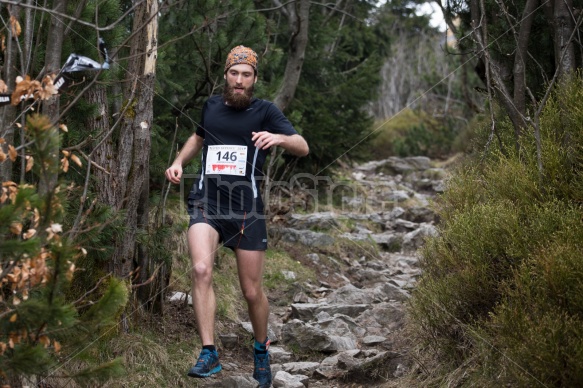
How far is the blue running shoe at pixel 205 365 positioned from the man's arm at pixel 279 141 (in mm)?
1328

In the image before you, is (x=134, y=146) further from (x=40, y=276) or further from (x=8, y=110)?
(x=40, y=276)

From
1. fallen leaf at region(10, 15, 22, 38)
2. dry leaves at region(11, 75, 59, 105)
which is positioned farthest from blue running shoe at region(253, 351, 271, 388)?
fallen leaf at region(10, 15, 22, 38)

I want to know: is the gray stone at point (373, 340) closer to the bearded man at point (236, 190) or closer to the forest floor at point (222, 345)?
the forest floor at point (222, 345)

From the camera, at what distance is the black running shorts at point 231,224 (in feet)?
16.1

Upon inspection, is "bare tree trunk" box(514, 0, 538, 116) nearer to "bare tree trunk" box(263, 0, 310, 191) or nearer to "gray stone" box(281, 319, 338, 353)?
"gray stone" box(281, 319, 338, 353)

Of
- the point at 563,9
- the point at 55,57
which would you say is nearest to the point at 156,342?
the point at 55,57

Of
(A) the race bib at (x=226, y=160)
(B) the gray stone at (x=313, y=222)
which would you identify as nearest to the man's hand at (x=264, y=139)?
(A) the race bib at (x=226, y=160)

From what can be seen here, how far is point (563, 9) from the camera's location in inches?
260

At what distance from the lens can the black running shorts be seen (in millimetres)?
4914

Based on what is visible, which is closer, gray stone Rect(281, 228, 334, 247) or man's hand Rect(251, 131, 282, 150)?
man's hand Rect(251, 131, 282, 150)

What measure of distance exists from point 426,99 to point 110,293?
25978 millimetres

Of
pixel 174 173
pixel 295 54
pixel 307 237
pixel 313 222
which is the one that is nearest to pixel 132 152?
pixel 174 173

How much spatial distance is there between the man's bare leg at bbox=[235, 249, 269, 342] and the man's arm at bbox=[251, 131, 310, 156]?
717 mm

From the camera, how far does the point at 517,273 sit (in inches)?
169
